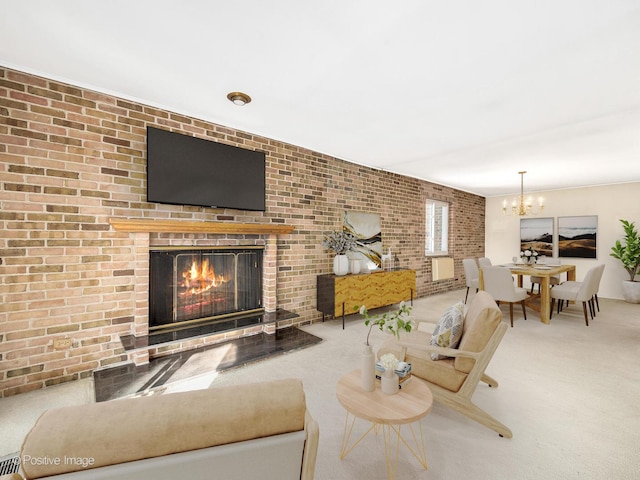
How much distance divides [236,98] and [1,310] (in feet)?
8.13

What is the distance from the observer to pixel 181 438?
75 cm

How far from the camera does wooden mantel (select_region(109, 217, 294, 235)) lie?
2.50m

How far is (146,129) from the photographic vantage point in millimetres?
2770

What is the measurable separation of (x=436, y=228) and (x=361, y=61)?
17.4 ft

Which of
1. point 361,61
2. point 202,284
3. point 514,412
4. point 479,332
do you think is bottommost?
point 514,412

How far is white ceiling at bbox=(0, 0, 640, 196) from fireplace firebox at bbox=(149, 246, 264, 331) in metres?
1.48

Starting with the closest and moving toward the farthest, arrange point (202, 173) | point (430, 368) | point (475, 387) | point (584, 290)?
point (475, 387), point (430, 368), point (202, 173), point (584, 290)

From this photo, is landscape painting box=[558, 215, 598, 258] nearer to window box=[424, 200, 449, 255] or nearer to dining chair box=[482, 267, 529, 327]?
window box=[424, 200, 449, 255]

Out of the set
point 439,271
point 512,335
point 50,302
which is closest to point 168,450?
point 50,302

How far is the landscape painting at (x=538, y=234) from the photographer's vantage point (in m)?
6.97

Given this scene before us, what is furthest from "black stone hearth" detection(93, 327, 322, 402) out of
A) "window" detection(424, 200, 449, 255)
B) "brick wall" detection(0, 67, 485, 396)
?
"window" detection(424, 200, 449, 255)

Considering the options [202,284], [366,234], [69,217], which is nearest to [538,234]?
[366,234]

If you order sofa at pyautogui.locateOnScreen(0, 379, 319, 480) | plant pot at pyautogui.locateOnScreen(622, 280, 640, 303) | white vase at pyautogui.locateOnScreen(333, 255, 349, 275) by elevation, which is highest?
white vase at pyautogui.locateOnScreen(333, 255, 349, 275)

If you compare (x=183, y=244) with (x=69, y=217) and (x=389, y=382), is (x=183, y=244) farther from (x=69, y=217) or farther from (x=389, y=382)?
(x=389, y=382)
